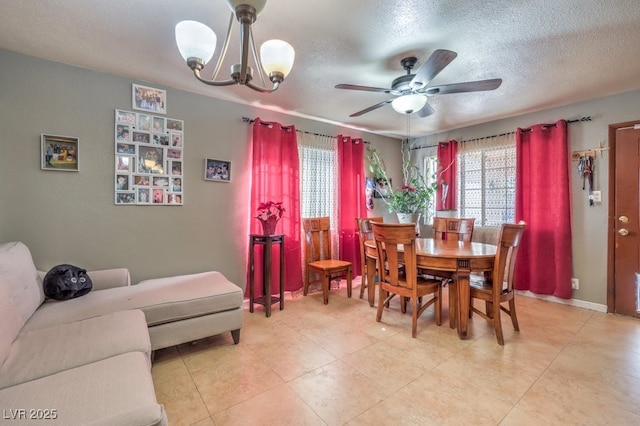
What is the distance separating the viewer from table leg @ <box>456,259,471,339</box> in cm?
238

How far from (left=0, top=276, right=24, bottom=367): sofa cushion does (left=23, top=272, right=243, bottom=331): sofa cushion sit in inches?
5.6

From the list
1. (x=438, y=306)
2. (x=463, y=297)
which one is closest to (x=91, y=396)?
(x=463, y=297)

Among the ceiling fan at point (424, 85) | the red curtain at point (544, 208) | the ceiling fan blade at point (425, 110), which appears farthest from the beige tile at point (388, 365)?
the red curtain at point (544, 208)

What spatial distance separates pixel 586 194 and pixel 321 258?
3173mm

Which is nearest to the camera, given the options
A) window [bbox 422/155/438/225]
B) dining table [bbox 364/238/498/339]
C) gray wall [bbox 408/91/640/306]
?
dining table [bbox 364/238/498/339]

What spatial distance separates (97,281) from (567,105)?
5.19 meters

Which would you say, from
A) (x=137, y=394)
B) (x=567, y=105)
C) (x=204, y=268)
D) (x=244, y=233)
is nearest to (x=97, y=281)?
(x=204, y=268)

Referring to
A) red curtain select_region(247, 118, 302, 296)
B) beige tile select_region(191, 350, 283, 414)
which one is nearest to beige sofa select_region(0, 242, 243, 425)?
beige tile select_region(191, 350, 283, 414)

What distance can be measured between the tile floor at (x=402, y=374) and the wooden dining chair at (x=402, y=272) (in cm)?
27

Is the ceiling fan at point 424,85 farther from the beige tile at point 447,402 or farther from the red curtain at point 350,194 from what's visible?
the beige tile at point 447,402

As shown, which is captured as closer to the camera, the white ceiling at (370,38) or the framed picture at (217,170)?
the white ceiling at (370,38)

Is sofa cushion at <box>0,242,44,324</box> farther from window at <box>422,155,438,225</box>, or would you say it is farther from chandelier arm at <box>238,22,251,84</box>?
window at <box>422,155,438,225</box>

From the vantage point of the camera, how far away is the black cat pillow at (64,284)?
2004 mm

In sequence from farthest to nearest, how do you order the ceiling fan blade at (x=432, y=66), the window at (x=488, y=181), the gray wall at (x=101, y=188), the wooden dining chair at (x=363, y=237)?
1. the window at (x=488, y=181)
2. the wooden dining chair at (x=363, y=237)
3. the gray wall at (x=101, y=188)
4. the ceiling fan blade at (x=432, y=66)
